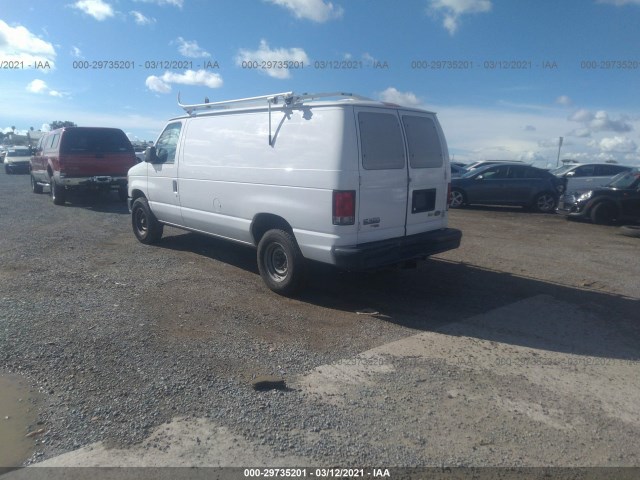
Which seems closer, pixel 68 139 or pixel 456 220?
pixel 456 220

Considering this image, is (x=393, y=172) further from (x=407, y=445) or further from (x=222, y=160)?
(x=407, y=445)

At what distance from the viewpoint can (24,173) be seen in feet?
116

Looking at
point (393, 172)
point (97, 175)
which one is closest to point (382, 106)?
point (393, 172)

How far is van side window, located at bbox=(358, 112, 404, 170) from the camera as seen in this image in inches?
230

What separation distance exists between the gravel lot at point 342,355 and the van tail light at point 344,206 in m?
1.12

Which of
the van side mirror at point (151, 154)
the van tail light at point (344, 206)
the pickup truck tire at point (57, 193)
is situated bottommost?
the pickup truck tire at point (57, 193)

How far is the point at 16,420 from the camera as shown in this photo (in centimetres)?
366

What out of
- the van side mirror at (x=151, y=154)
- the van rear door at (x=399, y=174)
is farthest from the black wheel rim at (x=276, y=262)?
the van side mirror at (x=151, y=154)

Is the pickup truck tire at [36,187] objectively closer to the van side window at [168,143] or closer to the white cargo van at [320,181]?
the van side window at [168,143]

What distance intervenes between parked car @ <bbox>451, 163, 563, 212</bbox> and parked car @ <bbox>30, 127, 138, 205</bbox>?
10480 millimetres

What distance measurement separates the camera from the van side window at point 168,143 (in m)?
8.37

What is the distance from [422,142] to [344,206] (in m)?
1.64

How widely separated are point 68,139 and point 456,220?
11270 mm

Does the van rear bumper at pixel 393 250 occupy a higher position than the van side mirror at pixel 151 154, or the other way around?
the van side mirror at pixel 151 154
